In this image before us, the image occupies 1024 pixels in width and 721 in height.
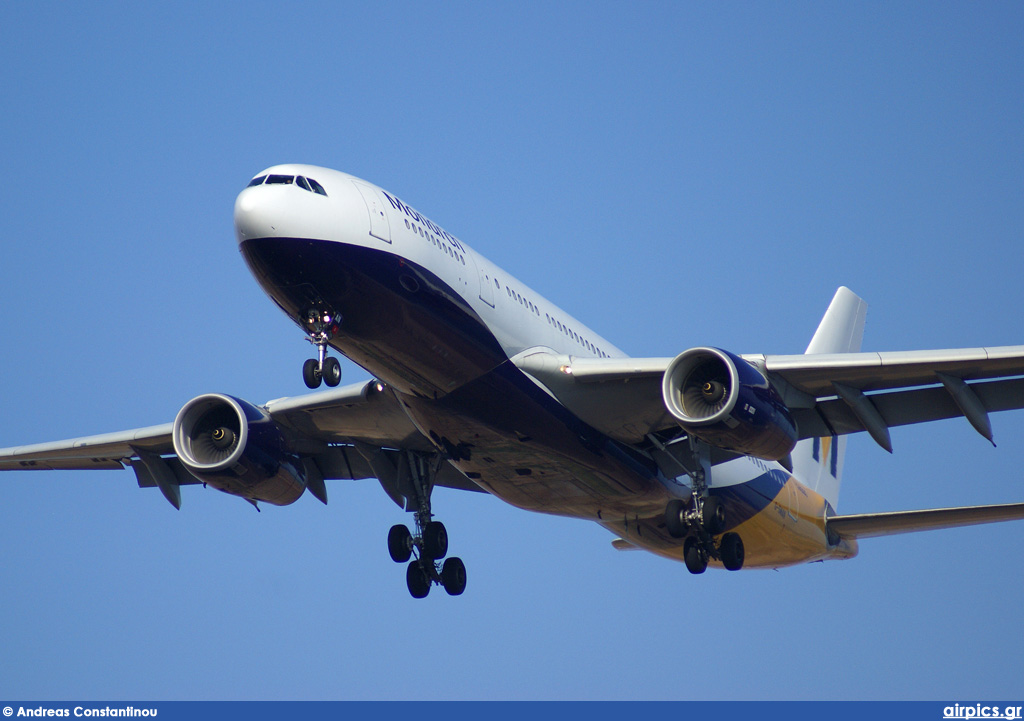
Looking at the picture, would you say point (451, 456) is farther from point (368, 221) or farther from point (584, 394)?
point (368, 221)

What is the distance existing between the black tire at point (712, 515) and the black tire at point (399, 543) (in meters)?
6.34

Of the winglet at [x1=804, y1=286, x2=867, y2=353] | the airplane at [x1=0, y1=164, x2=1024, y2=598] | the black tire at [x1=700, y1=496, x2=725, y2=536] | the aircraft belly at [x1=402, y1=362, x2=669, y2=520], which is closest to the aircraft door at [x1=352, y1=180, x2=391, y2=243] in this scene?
the airplane at [x1=0, y1=164, x2=1024, y2=598]

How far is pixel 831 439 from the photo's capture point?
33000 millimetres

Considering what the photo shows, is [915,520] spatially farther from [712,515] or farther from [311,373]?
[311,373]

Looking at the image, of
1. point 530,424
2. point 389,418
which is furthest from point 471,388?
point 389,418

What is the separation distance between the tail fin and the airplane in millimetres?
1644

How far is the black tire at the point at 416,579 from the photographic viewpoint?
86.1ft

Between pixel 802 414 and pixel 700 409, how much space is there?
11.7 feet

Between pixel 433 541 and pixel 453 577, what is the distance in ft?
3.09

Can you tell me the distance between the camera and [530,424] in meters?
22.6

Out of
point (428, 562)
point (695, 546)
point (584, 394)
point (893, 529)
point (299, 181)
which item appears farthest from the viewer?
point (893, 529)

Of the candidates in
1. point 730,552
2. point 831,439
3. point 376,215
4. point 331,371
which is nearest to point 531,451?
point 331,371

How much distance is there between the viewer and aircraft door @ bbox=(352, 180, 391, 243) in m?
20.0

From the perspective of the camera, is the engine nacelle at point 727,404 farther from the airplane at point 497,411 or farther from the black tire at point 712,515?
the black tire at point 712,515
